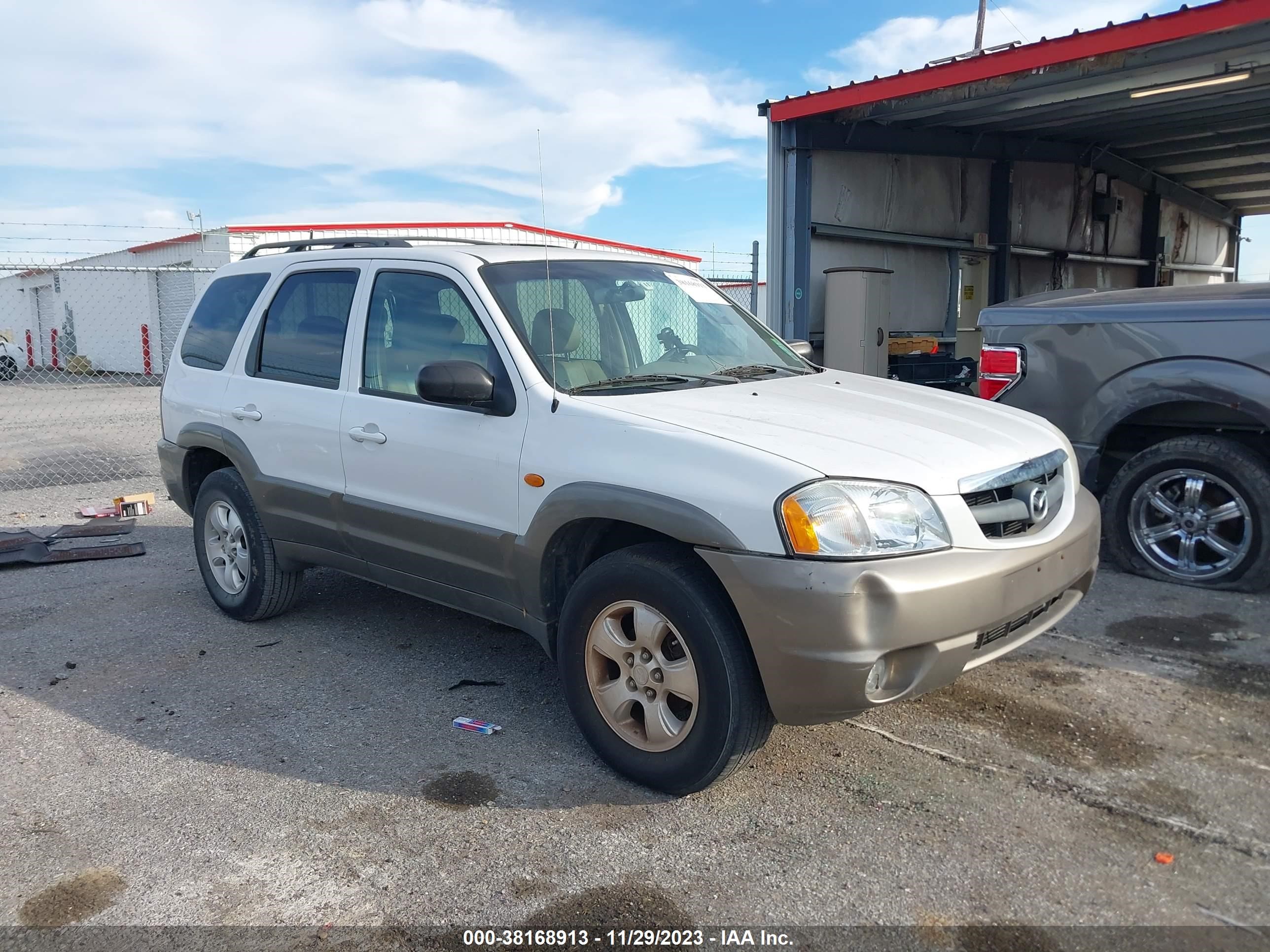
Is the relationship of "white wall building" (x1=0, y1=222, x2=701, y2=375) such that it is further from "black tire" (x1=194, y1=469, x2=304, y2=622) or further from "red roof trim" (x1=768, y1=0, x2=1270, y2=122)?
"black tire" (x1=194, y1=469, x2=304, y2=622)

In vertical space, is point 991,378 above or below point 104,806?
above

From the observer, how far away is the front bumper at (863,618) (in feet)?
9.23

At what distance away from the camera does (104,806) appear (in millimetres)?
3350

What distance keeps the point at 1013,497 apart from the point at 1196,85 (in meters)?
9.99

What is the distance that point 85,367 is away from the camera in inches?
1081

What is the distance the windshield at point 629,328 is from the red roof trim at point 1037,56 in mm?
6209

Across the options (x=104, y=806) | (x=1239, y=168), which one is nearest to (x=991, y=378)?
(x=104, y=806)

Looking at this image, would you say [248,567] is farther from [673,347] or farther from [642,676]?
[642,676]

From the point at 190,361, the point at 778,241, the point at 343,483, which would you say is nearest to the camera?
the point at 343,483

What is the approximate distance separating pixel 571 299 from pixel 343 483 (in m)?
1.29

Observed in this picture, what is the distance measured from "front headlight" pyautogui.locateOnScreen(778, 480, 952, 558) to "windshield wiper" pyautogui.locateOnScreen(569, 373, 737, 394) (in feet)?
3.50

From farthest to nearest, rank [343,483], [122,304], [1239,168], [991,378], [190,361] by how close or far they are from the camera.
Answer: [122,304] < [1239,168] < [991,378] < [190,361] < [343,483]

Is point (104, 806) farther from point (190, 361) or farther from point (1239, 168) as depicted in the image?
point (1239, 168)

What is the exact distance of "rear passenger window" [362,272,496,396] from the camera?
395cm
